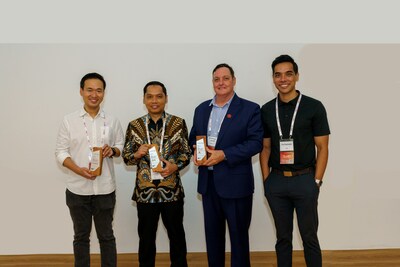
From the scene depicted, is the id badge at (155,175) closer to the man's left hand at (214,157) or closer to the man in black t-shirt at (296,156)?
the man's left hand at (214,157)

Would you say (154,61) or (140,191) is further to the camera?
(154,61)

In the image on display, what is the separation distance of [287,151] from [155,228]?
49.4 inches

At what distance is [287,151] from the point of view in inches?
98.4

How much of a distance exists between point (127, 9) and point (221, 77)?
151 centimetres

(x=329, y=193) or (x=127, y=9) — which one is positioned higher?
(x=127, y=9)

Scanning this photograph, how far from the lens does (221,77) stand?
2650mm

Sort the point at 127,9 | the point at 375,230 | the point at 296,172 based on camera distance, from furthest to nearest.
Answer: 1. the point at 375,230
2. the point at 127,9
3. the point at 296,172

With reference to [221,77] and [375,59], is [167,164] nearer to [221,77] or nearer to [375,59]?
[221,77]

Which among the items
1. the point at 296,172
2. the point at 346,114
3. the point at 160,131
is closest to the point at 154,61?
the point at 160,131

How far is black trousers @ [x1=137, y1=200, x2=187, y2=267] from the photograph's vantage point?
107 inches

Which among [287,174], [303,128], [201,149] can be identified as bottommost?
[287,174]

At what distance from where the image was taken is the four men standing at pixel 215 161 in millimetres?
2516

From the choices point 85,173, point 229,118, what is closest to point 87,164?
point 85,173

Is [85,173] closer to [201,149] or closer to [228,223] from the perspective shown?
[201,149]
